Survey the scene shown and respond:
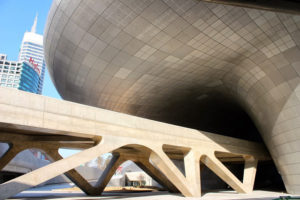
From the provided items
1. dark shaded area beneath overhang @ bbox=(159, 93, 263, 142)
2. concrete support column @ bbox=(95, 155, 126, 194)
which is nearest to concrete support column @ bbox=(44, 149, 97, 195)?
concrete support column @ bbox=(95, 155, 126, 194)

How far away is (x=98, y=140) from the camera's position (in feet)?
43.5

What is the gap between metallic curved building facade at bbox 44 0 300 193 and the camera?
14.6 metres

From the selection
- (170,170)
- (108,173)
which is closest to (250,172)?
(170,170)

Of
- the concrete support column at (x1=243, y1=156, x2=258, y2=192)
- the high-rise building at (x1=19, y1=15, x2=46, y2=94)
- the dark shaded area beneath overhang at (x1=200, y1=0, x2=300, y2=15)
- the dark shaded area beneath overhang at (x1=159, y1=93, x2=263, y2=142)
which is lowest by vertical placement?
the concrete support column at (x1=243, y1=156, x2=258, y2=192)

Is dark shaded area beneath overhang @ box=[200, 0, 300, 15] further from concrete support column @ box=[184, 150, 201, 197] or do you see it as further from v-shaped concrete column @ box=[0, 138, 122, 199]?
concrete support column @ box=[184, 150, 201, 197]

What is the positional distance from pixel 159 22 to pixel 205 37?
3.36 metres

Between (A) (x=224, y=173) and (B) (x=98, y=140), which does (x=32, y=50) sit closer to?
Result: (B) (x=98, y=140)

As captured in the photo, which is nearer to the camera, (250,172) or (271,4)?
(271,4)

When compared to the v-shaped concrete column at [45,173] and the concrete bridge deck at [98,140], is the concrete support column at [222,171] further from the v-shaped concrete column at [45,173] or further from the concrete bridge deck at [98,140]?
the v-shaped concrete column at [45,173]

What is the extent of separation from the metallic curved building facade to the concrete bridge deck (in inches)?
183

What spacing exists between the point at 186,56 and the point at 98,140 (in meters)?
9.18

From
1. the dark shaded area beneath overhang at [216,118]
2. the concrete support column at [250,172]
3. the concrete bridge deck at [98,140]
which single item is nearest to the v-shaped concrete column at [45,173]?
the concrete bridge deck at [98,140]

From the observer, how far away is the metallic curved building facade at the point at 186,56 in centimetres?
1460

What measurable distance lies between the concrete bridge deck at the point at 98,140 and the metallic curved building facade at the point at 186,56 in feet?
15.3
